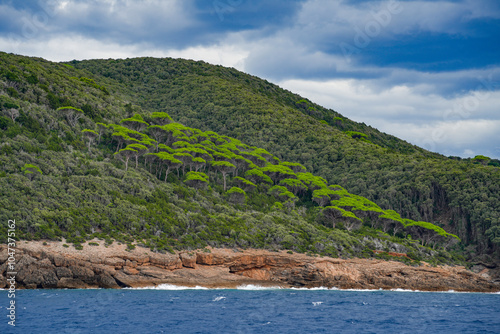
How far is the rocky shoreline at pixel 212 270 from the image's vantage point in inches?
1623

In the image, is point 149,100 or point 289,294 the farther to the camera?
point 149,100

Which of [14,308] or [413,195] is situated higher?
[413,195]

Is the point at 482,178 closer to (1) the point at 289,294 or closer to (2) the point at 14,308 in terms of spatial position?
(1) the point at 289,294

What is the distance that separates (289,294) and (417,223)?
1283 inches

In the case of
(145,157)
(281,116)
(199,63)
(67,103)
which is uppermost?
(199,63)

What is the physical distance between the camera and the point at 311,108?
143 metres

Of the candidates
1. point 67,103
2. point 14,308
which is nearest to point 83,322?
point 14,308

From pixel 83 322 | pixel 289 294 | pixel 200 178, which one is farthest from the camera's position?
pixel 200 178

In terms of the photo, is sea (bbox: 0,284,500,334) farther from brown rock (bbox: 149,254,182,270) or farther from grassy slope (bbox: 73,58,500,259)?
grassy slope (bbox: 73,58,500,259)

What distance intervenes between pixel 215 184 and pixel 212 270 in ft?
80.8

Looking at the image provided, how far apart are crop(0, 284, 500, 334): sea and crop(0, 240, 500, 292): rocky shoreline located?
216 centimetres

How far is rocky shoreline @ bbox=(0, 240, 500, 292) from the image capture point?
41.2 metres

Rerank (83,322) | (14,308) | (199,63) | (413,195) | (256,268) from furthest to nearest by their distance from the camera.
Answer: (199,63) → (413,195) → (256,268) → (14,308) → (83,322)

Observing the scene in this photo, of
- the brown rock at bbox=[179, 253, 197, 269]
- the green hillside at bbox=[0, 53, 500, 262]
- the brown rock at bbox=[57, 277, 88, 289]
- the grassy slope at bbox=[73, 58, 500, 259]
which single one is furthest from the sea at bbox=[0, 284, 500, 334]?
the grassy slope at bbox=[73, 58, 500, 259]
